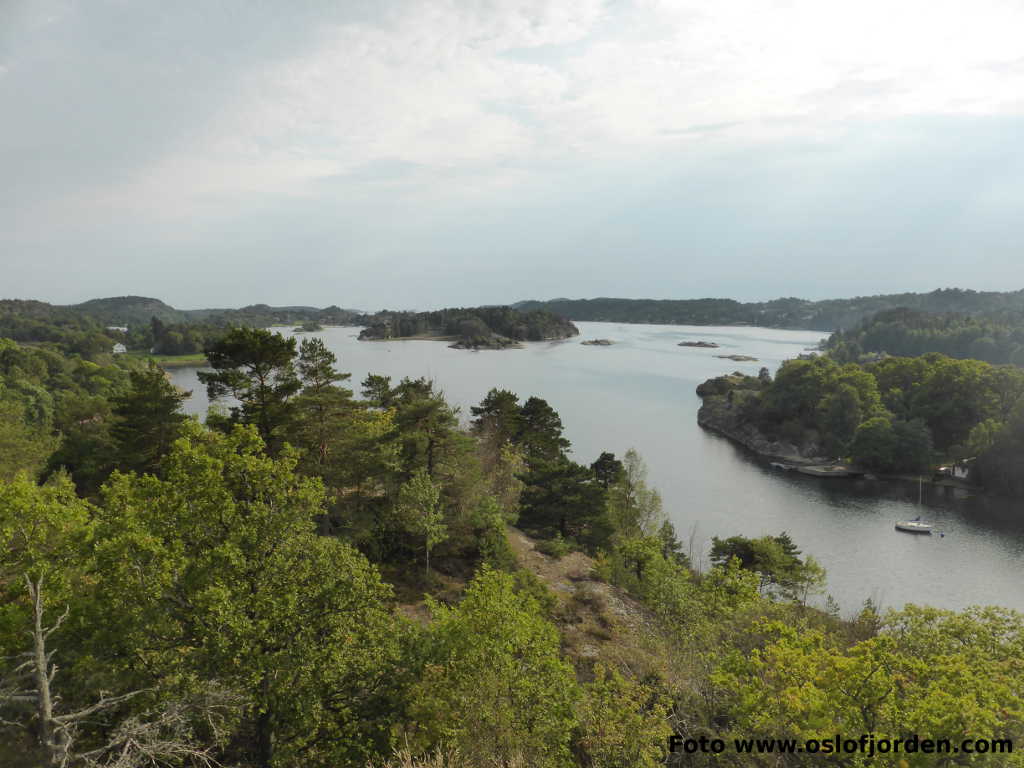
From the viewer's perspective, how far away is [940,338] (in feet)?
326

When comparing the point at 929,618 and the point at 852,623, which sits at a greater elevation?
the point at 929,618

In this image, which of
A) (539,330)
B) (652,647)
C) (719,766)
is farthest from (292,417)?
(539,330)

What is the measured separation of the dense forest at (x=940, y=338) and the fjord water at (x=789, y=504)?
49.7 meters

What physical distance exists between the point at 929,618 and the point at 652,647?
6716 millimetres

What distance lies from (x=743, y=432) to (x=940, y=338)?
69575 millimetres

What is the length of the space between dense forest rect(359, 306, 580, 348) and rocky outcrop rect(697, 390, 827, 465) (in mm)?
87387

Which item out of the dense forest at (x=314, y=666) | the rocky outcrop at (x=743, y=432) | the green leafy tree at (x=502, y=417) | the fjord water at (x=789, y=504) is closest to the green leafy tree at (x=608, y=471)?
the fjord water at (x=789, y=504)

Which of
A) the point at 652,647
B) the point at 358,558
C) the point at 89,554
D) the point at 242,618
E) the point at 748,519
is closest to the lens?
the point at 242,618

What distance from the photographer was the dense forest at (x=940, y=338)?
89.1m

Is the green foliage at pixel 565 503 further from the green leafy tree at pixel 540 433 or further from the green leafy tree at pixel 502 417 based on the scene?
the green leafy tree at pixel 502 417

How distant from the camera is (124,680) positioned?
7371 millimetres

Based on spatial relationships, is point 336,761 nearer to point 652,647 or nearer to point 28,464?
point 652,647

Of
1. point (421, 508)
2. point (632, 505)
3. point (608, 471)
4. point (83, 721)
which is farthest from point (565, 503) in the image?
point (83, 721)

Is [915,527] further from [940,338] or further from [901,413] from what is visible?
[940,338]
